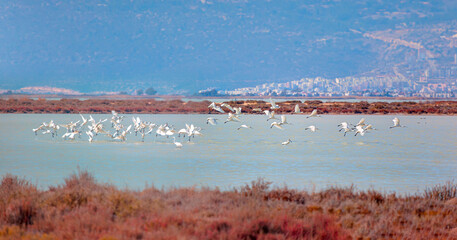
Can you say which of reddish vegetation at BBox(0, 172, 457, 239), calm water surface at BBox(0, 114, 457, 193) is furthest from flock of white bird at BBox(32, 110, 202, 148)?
reddish vegetation at BBox(0, 172, 457, 239)

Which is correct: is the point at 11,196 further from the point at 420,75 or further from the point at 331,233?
the point at 420,75

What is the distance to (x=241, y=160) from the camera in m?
14.5

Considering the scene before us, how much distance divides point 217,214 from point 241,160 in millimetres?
7791

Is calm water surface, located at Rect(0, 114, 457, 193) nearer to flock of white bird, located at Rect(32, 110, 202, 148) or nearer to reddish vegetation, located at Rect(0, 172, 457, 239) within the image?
flock of white bird, located at Rect(32, 110, 202, 148)

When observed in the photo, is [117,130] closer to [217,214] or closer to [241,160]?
[241,160]

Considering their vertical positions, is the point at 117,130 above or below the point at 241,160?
above

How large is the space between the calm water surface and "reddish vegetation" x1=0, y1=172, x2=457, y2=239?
3.77 feet

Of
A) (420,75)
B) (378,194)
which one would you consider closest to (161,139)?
(378,194)

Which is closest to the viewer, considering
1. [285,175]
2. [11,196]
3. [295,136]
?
[11,196]

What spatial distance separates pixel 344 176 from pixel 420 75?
14904cm

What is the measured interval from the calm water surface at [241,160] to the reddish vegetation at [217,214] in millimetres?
1150

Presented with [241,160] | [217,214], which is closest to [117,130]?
[241,160]

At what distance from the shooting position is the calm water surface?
11.3 m

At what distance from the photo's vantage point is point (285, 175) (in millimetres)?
11906
